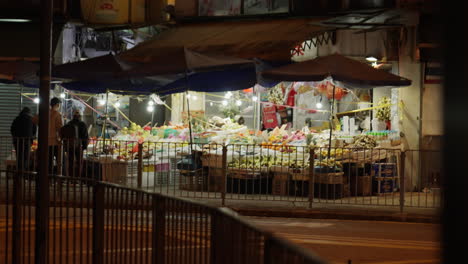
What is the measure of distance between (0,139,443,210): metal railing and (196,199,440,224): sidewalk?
0.21 m

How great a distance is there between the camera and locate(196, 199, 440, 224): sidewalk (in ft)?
43.6

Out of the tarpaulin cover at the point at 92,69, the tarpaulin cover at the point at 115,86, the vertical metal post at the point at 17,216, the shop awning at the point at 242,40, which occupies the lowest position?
the vertical metal post at the point at 17,216

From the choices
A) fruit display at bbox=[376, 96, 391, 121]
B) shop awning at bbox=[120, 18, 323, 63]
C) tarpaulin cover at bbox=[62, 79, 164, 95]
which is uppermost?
shop awning at bbox=[120, 18, 323, 63]

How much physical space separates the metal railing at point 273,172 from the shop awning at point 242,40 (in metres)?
3.16

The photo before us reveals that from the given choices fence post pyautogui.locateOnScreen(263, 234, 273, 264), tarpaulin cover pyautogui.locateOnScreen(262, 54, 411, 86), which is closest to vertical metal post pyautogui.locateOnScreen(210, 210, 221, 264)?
fence post pyautogui.locateOnScreen(263, 234, 273, 264)

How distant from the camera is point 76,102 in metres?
24.4

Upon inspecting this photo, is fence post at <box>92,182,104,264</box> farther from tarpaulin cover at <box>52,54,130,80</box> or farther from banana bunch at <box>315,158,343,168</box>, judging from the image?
tarpaulin cover at <box>52,54,130,80</box>

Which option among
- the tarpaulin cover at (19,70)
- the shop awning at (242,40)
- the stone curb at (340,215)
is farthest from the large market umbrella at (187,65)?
the tarpaulin cover at (19,70)

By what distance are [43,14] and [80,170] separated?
6.59 meters

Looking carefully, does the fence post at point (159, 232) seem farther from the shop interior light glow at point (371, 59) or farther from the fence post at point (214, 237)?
the shop interior light glow at point (371, 59)

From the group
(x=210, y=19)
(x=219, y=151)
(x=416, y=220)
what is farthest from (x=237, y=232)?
(x=210, y=19)

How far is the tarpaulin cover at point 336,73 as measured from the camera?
14219 millimetres

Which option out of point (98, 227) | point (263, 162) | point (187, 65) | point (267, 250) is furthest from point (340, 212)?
point (267, 250)

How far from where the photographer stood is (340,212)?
44.6 ft
